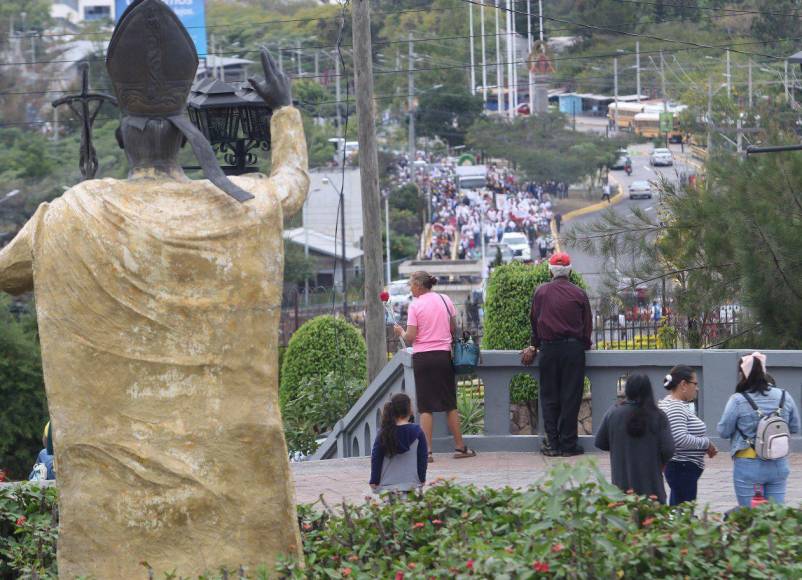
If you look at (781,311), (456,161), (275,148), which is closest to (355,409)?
(781,311)

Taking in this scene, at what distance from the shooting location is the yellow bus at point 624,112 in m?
107

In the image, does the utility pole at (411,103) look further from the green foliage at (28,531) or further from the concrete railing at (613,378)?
the green foliage at (28,531)

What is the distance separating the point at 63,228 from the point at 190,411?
93 cm

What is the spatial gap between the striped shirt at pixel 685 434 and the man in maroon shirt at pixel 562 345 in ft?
9.39

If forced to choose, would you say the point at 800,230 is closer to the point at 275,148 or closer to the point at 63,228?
the point at 275,148

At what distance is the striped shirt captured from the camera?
8781mm

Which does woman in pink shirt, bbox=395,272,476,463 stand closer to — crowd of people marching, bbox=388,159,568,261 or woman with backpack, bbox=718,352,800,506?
woman with backpack, bbox=718,352,800,506

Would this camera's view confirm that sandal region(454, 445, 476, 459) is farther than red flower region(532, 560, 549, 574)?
Yes

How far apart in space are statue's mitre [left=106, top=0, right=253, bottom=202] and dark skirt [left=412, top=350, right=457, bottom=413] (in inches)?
222

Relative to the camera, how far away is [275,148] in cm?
691

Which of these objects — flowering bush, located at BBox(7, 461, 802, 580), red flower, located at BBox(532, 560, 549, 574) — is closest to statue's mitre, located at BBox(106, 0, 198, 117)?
flowering bush, located at BBox(7, 461, 802, 580)

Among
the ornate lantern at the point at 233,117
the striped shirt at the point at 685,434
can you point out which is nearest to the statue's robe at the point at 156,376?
the ornate lantern at the point at 233,117

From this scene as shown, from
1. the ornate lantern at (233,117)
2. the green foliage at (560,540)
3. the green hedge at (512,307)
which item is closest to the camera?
the green foliage at (560,540)

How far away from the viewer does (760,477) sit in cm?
876
